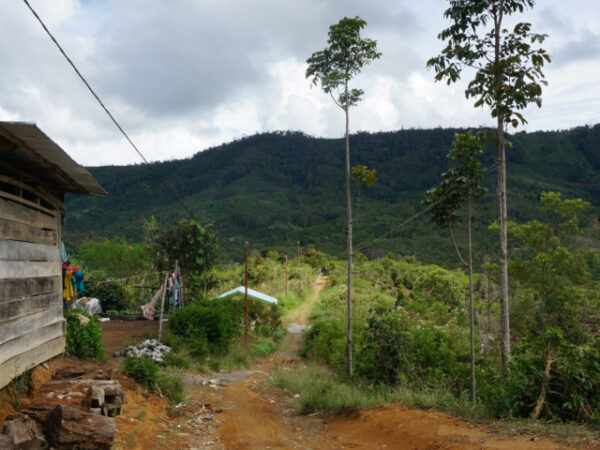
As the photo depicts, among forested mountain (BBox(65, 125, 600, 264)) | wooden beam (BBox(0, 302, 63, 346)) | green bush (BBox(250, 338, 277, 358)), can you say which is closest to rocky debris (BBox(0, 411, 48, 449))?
wooden beam (BBox(0, 302, 63, 346))

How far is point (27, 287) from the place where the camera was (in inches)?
260

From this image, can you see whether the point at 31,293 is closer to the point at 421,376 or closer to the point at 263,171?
the point at 421,376

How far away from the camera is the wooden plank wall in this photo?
589 cm

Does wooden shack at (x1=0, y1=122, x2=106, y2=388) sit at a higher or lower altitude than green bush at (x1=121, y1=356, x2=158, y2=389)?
higher

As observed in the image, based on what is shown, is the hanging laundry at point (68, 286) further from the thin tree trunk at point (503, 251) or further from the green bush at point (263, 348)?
the thin tree trunk at point (503, 251)

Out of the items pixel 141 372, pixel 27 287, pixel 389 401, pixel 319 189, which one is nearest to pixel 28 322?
pixel 27 287

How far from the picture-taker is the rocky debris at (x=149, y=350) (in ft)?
38.4

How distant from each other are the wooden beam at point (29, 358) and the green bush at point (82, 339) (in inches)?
38.7

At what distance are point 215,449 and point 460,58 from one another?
8.22 metres

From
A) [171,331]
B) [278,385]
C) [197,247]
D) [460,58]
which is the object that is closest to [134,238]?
[197,247]

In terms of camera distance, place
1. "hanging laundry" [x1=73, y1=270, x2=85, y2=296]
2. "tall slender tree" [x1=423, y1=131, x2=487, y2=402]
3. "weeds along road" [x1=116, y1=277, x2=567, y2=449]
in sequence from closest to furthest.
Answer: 1. "weeds along road" [x1=116, y1=277, x2=567, y2=449]
2. "tall slender tree" [x1=423, y1=131, x2=487, y2=402]
3. "hanging laundry" [x1=73, y1=270, x2=85, y2=296]

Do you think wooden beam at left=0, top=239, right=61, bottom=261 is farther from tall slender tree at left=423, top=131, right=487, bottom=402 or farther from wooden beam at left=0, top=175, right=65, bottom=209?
tall slender tree at left=423, top=131, right=487, bottom=402

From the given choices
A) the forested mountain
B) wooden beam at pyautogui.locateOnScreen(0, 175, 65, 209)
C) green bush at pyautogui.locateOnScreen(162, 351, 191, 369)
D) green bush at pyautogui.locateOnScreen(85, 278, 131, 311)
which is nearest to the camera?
wooden beam at pyautogui.locateOnScreen(0, 175, 65, 209)

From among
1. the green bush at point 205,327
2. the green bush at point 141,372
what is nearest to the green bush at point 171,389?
the green bush at point 141,372
